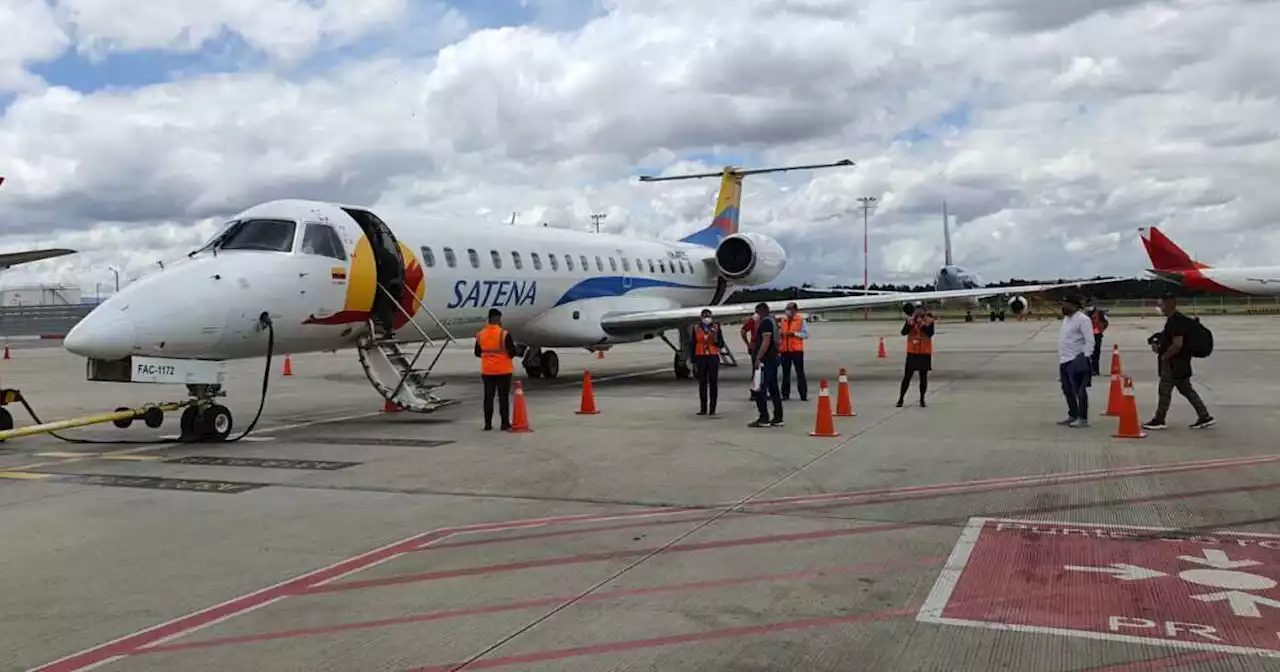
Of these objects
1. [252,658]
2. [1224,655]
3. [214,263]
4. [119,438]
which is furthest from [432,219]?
[1224,655]

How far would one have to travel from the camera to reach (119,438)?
12.8m

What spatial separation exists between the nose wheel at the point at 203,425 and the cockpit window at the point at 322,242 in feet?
8.19

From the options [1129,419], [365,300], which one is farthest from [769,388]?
[365,300]

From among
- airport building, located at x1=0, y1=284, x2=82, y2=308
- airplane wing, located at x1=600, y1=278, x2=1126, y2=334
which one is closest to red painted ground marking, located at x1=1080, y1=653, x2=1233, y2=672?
airplane wing, located at x1=600, y1=278, x2=1126, y2=334

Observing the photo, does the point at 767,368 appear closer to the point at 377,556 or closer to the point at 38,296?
the point at 377,556

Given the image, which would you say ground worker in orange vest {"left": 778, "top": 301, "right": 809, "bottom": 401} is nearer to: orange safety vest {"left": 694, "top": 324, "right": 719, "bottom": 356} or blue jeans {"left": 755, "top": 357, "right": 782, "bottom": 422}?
orange safety vest {"left": 694, "top": 324, "right": 719, "bottom": 356}

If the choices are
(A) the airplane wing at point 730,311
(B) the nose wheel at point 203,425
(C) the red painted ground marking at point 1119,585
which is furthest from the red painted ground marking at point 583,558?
(A) the airplane wing at point 730,311

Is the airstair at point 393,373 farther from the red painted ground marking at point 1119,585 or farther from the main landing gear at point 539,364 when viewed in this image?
the red painted ground marking at point 1119,585

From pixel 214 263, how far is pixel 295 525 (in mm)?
6095

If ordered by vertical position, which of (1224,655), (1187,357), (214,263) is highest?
(214,263)

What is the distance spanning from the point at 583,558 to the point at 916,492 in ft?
11.0

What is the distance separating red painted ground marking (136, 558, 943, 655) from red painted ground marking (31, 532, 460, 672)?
0.54ft

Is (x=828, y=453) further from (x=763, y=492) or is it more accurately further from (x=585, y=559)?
(x=585, y=559)

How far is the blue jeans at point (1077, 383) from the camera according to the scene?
12.4 m
